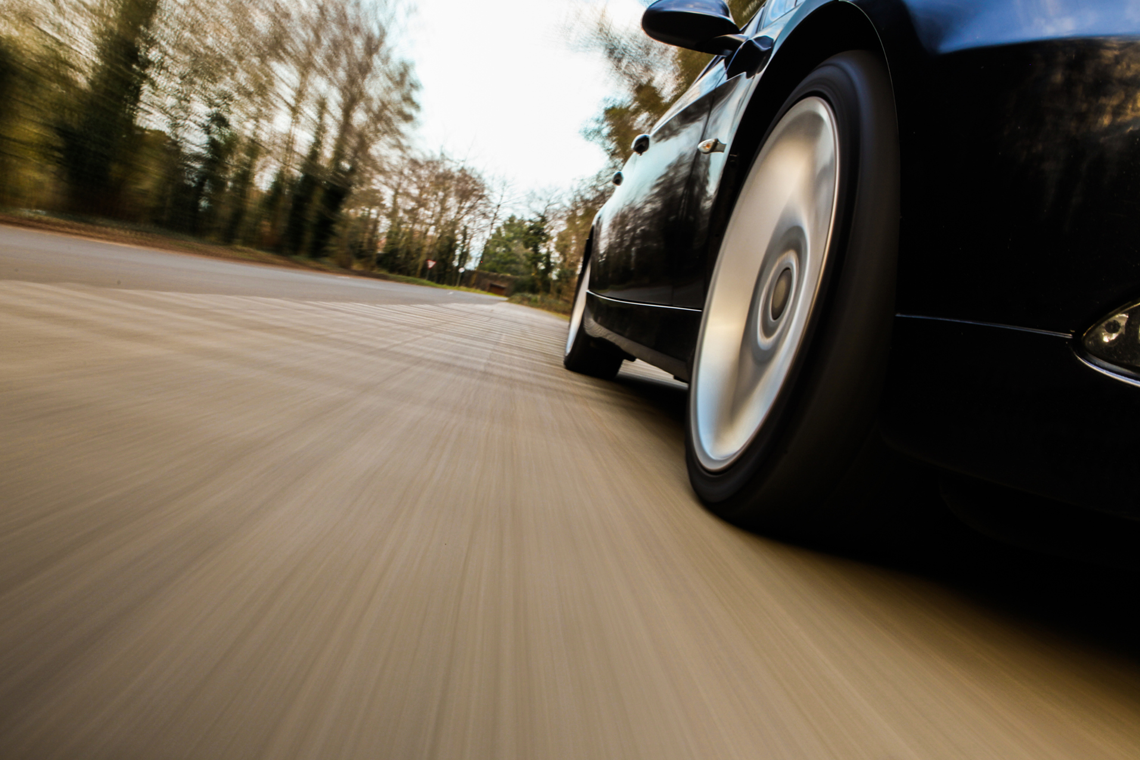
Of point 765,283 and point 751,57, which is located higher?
point 751,57

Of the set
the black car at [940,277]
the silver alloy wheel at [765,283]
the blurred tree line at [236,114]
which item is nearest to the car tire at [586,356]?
the silver alloy wheel at [765,283]

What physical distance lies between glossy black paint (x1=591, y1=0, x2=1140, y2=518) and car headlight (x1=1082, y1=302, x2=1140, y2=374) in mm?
14

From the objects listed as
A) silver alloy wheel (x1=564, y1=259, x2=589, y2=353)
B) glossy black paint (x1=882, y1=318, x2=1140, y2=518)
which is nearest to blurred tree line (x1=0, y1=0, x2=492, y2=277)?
silver alloy wheel (x1=564, y1=259, x2=589, y2=353)

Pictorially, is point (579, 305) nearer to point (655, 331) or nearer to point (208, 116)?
point (655, 331)

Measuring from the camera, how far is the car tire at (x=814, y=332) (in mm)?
1296

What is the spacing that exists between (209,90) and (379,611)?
21966 millimetres

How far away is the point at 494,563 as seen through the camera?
43.6 inches

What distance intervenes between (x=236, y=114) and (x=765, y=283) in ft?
74.0

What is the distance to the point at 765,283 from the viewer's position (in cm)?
185

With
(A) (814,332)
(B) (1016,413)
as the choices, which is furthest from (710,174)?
(B) (1016,413)

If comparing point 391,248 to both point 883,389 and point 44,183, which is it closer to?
point 44,183

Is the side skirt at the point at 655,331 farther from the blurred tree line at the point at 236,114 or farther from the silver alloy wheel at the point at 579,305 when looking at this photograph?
the blurred tree line at the point at 236,114

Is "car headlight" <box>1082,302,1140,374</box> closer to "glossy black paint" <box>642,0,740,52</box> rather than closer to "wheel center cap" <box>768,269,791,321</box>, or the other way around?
"wheel center cap" <box>768,269,791,321</box>

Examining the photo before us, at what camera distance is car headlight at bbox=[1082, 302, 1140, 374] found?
0.95 meters
